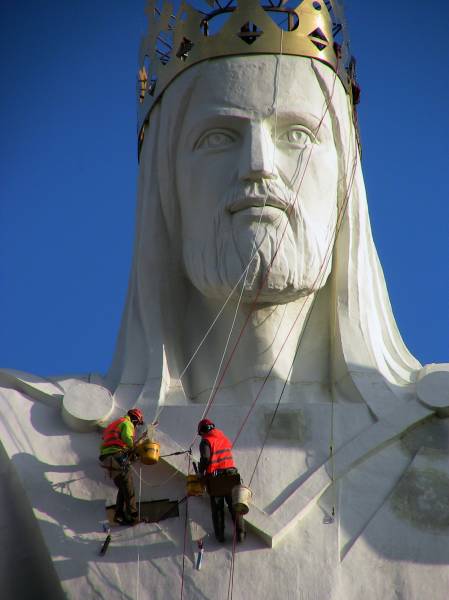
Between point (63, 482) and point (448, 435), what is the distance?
3.19m

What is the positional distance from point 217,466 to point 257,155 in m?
3.09

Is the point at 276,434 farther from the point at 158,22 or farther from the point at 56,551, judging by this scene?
the point at 158,22

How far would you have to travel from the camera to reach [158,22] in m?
16.7

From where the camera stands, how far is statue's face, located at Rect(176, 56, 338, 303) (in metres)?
14.7

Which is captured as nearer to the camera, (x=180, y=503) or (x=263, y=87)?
(x=180, y=503)

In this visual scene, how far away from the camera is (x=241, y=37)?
15.6 m

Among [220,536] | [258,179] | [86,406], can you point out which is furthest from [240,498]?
[258,179]

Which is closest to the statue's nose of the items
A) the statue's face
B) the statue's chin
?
the statue's face

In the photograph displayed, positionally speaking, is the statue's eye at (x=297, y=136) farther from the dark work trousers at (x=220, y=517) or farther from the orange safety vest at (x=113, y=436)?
the dark work trousers at (x=220, y=517)

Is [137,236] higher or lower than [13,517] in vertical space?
higher

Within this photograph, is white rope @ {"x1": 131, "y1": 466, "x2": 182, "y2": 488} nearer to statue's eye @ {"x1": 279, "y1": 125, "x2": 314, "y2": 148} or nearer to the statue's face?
the statue's face

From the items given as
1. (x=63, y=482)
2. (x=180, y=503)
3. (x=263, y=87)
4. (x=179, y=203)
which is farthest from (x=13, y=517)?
(x=263, y=87)

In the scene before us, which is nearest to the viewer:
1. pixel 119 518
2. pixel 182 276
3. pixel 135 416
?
pixel 119 518

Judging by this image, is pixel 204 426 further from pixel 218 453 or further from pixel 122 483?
pixel 122 483
